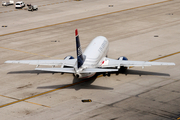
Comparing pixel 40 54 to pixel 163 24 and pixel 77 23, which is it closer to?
pixel 77 23

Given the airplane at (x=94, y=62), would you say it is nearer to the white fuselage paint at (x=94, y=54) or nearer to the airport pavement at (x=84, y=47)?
the white fuselage paint at (x=94, y=54)

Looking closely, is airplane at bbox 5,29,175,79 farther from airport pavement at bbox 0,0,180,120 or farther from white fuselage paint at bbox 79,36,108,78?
airport pavement at bbox 0,0,180,120

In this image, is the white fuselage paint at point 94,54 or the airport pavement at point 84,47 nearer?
the airport pavement at point 84,47

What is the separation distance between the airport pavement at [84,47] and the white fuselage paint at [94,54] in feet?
8.35

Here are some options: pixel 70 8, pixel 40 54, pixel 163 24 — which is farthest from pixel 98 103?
pixel 70 8

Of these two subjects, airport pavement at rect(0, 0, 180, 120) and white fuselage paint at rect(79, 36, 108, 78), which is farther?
white fuselage paint at rect(79, 36, 108, 78)

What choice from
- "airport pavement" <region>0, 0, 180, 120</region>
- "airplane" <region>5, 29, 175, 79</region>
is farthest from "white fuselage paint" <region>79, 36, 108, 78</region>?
"airport pavement" <region>0, 0, 180, 120</region>

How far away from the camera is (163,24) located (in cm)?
8488

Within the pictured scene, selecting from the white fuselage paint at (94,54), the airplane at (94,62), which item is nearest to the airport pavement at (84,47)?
the airplane at (94,62)

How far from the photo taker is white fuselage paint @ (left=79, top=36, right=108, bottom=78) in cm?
4703

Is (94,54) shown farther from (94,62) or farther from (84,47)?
(84,47)

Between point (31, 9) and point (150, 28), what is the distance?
42.2 metres

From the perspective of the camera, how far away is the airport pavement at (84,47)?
131 feet

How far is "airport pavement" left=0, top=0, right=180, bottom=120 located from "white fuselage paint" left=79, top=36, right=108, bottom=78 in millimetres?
2545
